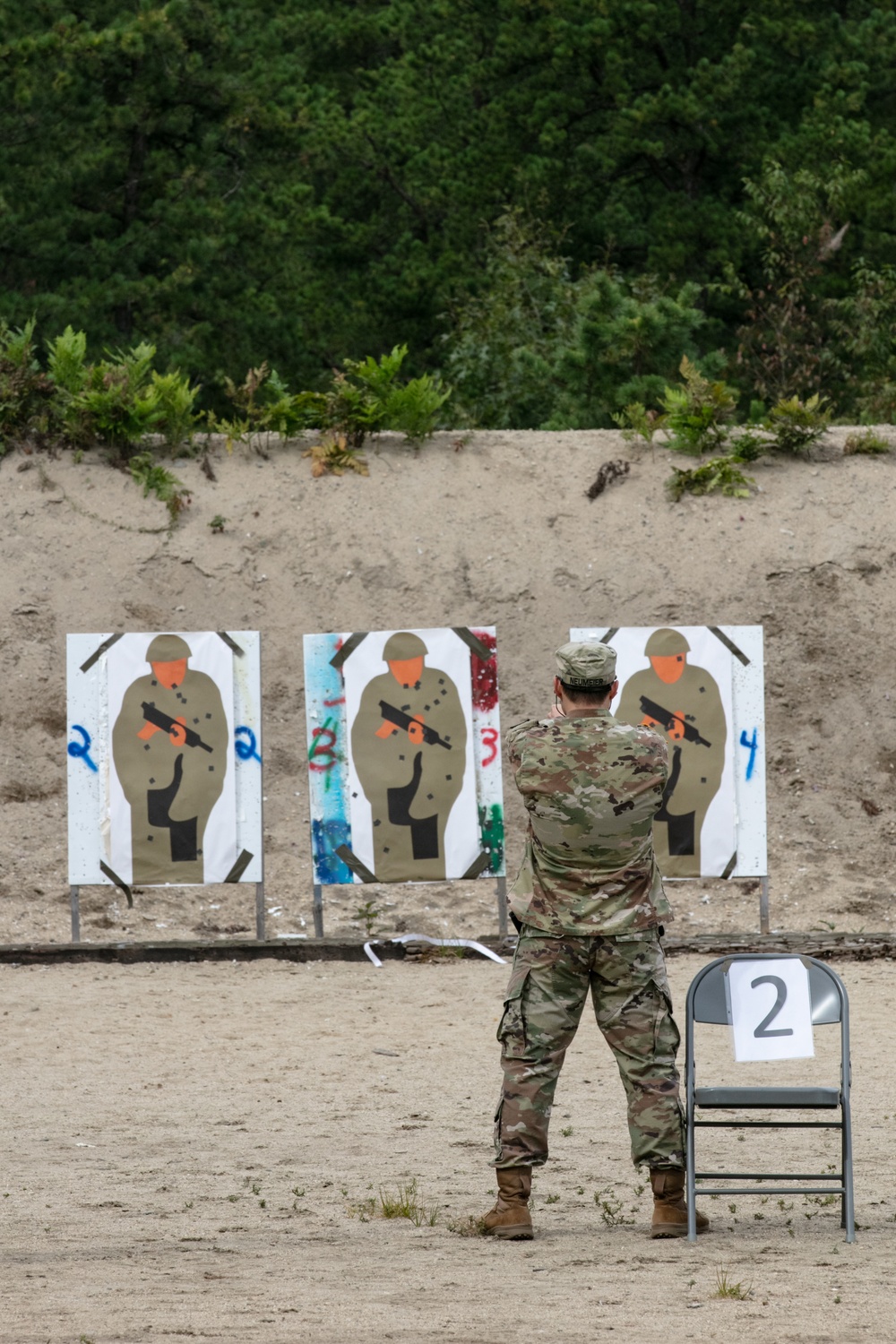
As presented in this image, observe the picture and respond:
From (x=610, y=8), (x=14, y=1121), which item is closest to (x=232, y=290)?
(x=610, y=8)

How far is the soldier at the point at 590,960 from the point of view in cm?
446

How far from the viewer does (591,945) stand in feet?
14.6

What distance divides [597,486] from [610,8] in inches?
424

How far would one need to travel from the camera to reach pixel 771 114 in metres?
22.2

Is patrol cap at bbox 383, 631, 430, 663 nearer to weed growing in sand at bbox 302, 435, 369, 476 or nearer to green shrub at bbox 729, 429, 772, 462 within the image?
weed growing in sand at bbox 302, 435, 369, 476

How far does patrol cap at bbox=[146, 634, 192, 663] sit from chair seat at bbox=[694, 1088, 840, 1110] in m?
6.31

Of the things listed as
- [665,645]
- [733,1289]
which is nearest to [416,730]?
[665,645]

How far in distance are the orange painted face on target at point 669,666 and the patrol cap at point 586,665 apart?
5.82 meters

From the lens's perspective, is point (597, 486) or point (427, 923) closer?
point (427, 923)

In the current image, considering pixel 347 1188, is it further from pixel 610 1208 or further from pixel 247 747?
pixel 247 747

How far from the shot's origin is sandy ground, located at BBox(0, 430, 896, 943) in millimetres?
11742

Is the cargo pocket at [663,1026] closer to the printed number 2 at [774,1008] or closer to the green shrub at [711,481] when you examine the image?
the printed number 2 at [774,1008]

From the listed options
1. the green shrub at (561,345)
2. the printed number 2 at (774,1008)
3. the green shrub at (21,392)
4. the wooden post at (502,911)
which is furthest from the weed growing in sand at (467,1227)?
the green shrub at (561,345)

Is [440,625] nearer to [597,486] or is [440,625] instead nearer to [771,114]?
[597,486]
